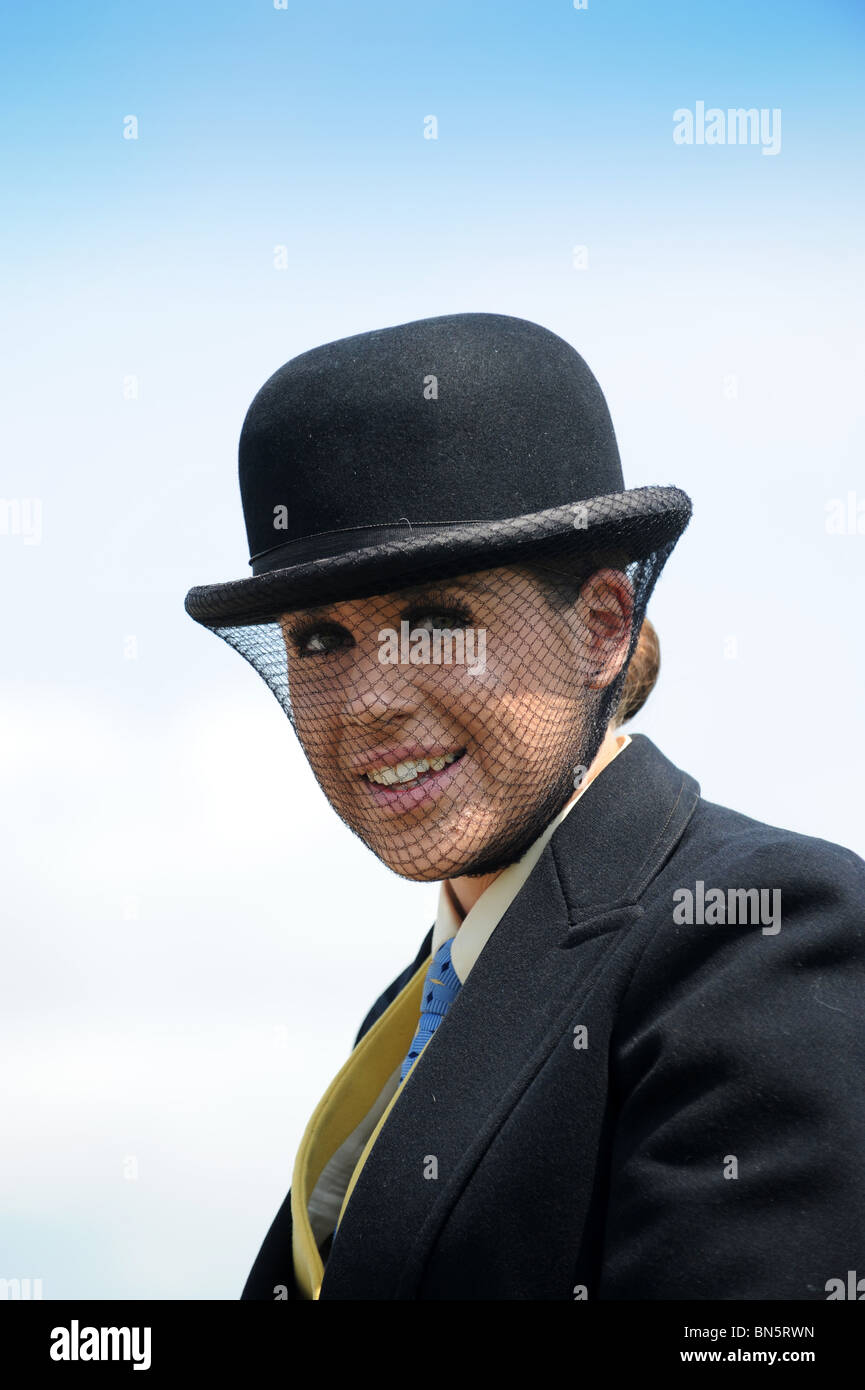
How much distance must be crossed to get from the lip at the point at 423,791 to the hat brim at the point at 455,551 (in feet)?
1.39

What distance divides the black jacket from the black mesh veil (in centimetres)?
18

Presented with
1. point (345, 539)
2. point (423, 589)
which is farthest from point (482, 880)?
point (345, 539)

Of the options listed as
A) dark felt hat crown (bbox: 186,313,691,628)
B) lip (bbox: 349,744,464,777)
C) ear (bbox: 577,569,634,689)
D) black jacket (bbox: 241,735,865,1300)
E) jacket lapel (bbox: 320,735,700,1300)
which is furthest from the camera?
ear (bbox: 577,569,634,689)

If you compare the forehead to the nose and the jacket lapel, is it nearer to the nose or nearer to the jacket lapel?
the nose

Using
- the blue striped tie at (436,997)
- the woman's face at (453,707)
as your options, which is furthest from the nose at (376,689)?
the blue striped tie at (436,997)

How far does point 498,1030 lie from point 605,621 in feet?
3.17

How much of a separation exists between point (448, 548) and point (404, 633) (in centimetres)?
25

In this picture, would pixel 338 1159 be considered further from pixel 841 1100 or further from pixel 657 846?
pixel 841 1100

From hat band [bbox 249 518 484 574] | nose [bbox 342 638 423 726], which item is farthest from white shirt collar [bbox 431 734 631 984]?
hat band [bbox 249 518 484 574]

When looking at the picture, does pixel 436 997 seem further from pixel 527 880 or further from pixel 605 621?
pixel 605 621

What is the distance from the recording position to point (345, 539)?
3061mm

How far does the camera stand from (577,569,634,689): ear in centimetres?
322

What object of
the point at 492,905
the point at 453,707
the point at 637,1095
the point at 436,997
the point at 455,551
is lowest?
the point at 637,1095
